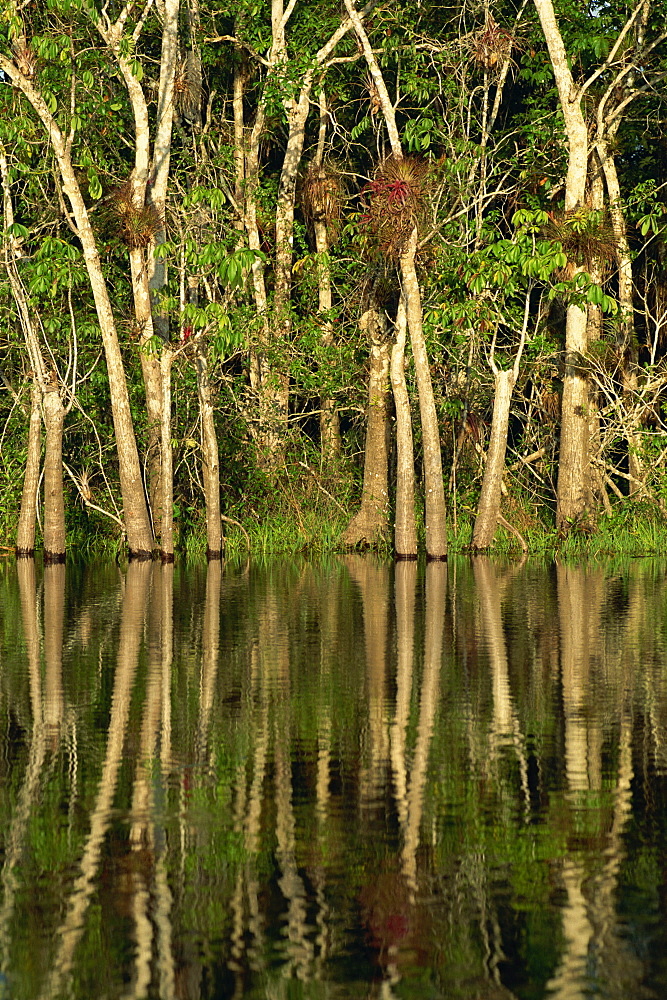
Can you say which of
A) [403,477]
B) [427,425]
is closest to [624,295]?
[427,425]

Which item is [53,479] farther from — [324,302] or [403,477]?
[324,302]

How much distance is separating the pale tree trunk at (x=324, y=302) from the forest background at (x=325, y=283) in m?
0.10

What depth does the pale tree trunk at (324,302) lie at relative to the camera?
28672mm

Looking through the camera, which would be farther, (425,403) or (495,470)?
(495,470)

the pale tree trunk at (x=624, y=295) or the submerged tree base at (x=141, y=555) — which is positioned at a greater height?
the pale tree trunk at (x=624, y=295)

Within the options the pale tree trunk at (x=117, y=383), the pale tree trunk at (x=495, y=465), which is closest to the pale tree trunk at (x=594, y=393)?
the pale tree trunk at (x=495, y=465)

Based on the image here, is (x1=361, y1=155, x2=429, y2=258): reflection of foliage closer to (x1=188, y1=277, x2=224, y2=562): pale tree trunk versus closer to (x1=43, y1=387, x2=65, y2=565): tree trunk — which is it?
(x1=188, y1=277, x2=224, y2=562): pale tree trunk

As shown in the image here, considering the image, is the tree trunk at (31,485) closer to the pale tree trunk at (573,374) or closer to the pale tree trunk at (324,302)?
the pale tree trunk at (324,302)

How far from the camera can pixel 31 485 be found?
88.3ft

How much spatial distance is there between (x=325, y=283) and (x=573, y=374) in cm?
497

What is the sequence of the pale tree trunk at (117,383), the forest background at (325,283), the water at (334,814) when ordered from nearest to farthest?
the water at (334,814), the pale tree trunk at (117,383), the forest background at (325,283)

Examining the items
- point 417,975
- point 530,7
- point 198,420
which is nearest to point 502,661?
point 417,975

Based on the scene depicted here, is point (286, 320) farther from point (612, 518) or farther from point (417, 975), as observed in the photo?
point (417, 975)

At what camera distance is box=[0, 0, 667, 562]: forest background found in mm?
25344
